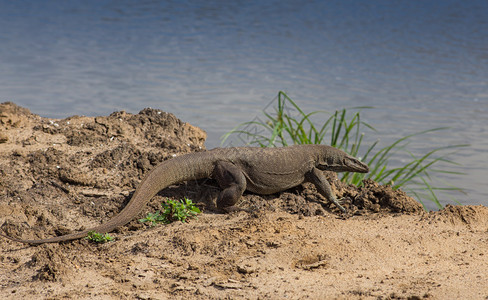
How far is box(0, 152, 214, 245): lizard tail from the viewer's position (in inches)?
227

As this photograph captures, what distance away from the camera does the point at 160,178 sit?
6.33 meters

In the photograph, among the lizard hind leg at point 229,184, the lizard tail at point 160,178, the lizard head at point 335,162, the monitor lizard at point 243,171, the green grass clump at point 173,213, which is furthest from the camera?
the lizard head at point 335,162

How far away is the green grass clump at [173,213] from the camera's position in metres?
6.04

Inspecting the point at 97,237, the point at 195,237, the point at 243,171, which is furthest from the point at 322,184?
the point at 97,237

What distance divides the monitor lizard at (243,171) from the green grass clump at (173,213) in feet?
0.58

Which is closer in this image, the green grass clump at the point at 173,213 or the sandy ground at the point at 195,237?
the sandy ground at the point at 195,237

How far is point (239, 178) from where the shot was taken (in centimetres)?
654

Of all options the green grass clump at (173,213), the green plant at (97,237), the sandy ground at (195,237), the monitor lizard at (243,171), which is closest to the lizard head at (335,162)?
the monitor lizard at (243,171)

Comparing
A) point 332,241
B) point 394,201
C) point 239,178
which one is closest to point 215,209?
point 239,178

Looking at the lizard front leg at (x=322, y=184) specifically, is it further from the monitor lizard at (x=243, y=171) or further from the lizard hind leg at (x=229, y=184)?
the lizard hind leg at (x=229, y=184)

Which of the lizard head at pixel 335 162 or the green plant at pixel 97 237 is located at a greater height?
the lizard head at pixel 335 162

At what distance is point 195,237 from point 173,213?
26.9 inches

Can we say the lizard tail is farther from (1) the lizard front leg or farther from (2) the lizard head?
(2) the lizard head

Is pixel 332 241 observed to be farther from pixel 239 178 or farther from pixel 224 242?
pixel 239 178
